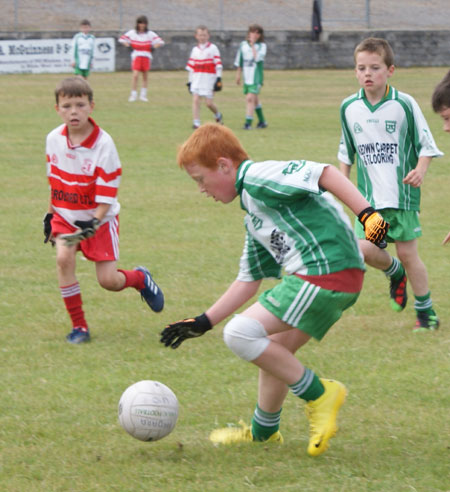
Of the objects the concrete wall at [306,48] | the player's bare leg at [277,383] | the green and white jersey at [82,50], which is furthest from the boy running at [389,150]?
the concrete wall at [306,48]

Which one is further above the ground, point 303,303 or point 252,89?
point 303,303

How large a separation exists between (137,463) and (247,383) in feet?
3.98

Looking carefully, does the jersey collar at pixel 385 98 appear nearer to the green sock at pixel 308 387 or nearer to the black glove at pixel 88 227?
the black glove at pixel 88 227

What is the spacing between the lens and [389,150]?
19.6 ft

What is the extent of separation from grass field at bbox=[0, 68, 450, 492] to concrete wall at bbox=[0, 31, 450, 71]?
20.8 meters

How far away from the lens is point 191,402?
477cm

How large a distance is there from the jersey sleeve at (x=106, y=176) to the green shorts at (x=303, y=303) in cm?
216

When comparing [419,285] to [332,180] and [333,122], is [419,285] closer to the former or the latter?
[332,180]

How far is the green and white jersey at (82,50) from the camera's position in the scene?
24016 millimetres

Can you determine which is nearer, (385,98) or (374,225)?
(374,225)

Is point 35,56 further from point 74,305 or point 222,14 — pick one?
point 74,305

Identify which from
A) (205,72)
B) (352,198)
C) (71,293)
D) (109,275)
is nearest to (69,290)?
(71,293)

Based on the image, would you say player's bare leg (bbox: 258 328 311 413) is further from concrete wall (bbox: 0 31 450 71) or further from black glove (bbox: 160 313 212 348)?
concrete wall (bbox: 0 31 450 71)

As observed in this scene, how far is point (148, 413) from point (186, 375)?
113cm
